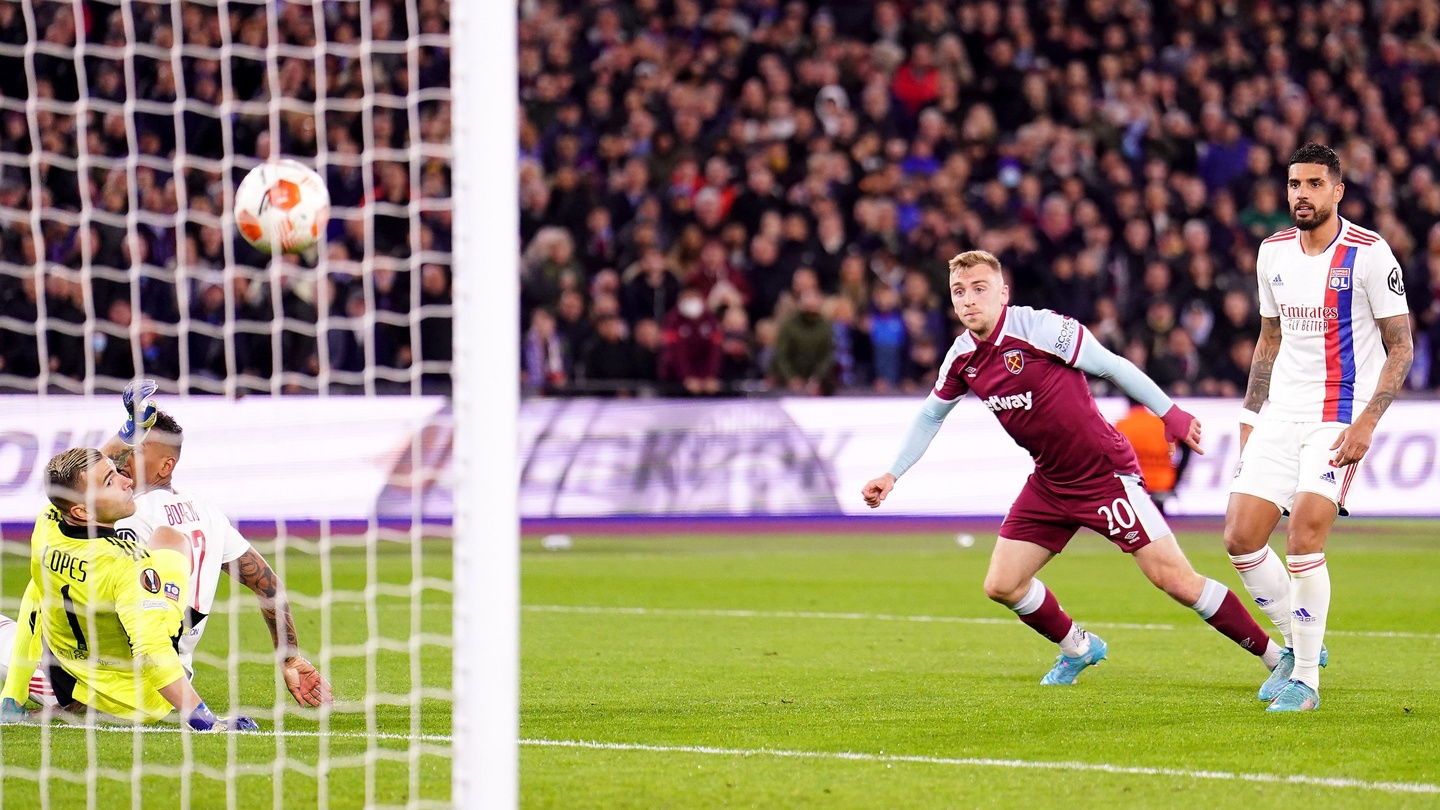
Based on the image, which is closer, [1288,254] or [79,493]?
[79,493]

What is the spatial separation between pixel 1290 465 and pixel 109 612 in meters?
4.59

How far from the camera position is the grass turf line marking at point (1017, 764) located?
5359 mm

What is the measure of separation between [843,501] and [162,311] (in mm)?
6025

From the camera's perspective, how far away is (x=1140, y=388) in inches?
280

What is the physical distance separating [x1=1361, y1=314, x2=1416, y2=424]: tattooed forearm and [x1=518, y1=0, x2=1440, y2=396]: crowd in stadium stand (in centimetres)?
951

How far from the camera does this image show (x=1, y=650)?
7.02 m

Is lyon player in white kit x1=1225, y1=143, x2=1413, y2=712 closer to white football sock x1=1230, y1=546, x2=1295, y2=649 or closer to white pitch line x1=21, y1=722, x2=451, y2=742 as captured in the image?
white football sock x1=1230, y1=546, x2=1295, y2=649

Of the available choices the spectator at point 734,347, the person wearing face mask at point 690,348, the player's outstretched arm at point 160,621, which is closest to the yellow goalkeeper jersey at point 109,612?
the player's outstretched arm at point 160,621

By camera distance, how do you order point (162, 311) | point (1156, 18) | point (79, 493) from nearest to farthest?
point (79, 493) → point (162, 311) → point (1156, 18)

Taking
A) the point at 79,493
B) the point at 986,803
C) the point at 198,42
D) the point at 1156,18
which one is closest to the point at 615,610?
the point at 79,493

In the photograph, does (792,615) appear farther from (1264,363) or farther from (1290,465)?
(1290,465)

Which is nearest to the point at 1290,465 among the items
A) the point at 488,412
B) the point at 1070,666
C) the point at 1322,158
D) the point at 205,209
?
the point at 1322,158

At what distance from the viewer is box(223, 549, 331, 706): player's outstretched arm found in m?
6.70

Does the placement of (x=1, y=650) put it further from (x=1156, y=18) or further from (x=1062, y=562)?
(x=1156, y=18)
